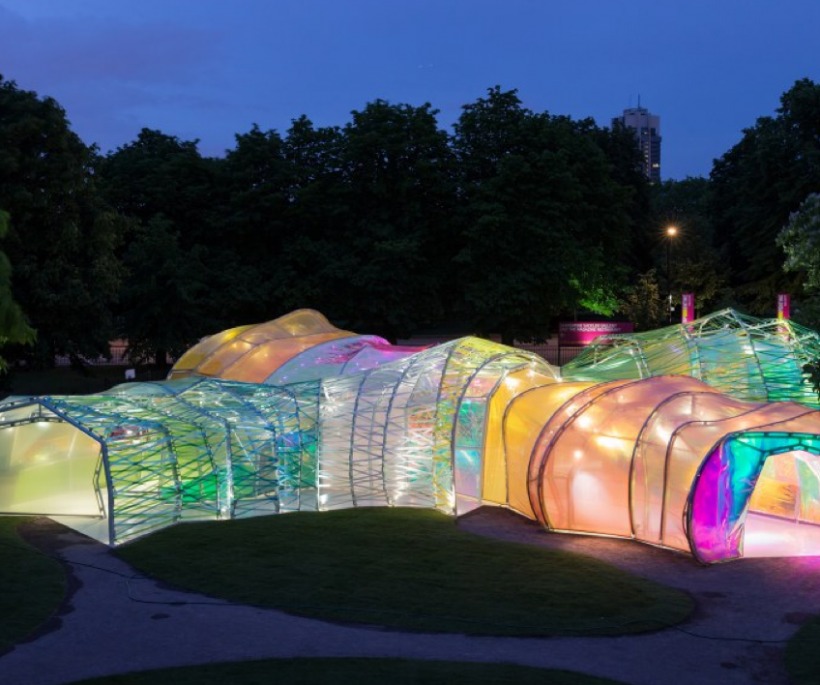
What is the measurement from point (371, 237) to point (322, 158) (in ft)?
18.1

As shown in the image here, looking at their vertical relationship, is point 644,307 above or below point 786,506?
above

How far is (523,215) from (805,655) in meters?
31.5

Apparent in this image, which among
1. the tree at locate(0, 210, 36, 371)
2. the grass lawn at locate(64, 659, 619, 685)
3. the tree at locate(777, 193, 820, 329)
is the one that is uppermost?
the tree at locate(777, 193, 820, 329)

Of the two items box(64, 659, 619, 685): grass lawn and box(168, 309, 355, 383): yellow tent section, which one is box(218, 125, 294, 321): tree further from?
box(64, 659, 619, 685): grass lawn

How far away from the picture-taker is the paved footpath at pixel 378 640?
40.6 ft

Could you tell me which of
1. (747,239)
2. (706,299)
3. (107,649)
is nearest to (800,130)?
(747,239)

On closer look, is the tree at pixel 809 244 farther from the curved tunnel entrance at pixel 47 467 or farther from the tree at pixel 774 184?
the tree at pixel 774 184

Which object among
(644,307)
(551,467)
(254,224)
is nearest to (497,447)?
(551,467)

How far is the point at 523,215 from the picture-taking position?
42.4 meters

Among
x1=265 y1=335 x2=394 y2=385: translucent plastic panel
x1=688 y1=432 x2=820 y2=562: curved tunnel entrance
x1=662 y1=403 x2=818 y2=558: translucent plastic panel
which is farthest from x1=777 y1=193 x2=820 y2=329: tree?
x1=265 y1=335 x2=394 y2=385: translucent plastic panel

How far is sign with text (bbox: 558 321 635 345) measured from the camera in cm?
4422

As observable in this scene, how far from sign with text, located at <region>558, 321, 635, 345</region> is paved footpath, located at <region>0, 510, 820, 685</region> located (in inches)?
1098

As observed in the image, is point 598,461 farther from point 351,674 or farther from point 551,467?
point 351,674

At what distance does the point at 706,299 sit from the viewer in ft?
183
